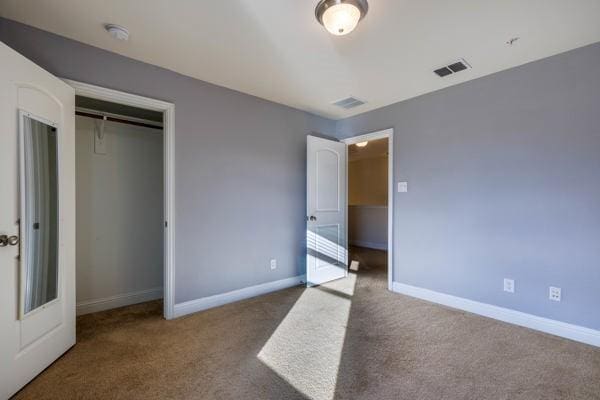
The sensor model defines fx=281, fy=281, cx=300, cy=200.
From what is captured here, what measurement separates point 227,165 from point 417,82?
2295 mm

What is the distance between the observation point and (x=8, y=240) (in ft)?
5.43

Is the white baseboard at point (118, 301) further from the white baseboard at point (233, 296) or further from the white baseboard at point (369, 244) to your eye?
the white baseboard at point (369, 244)

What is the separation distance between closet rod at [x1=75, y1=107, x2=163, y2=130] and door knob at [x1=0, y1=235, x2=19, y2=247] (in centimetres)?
177

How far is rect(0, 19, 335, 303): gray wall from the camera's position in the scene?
2426mm

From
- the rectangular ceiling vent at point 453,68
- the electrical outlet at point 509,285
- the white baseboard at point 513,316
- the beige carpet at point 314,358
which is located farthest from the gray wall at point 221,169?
the electrical outlet at point 509,285

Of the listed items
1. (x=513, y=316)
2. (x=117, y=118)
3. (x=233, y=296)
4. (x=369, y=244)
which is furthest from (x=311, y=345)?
(x=369, y=244)

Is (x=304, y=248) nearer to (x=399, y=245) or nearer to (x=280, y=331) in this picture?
(x=399, y=245)

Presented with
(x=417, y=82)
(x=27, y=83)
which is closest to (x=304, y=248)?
(x=417, y=82)

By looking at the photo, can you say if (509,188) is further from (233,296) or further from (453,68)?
(233,296)

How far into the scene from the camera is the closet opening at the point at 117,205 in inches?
117

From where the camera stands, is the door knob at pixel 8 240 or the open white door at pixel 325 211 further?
the open white door at pixel 325 211

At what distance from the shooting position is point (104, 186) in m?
3.10

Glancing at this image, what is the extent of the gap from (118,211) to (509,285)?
4.21 meters

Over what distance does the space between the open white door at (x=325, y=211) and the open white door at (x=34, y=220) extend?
8.25ft
